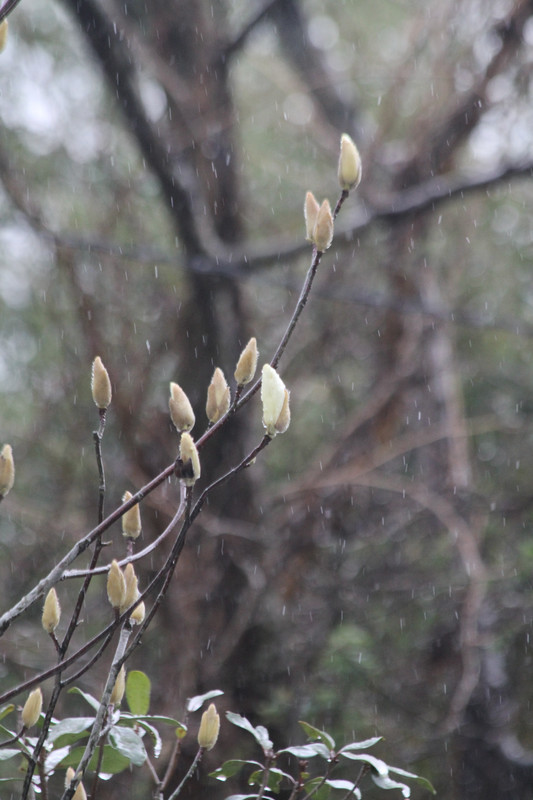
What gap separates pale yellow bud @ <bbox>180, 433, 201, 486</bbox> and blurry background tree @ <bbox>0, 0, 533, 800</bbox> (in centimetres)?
205

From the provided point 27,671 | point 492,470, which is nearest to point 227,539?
point 27,671

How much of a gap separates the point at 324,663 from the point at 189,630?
52 centimetres

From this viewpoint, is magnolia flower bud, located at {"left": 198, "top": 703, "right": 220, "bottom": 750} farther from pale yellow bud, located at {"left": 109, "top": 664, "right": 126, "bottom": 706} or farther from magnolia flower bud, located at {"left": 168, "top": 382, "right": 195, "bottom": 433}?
magnolia flower bud, located at {"left": 168, "top": 382, "right": 195, "bottom": 433}

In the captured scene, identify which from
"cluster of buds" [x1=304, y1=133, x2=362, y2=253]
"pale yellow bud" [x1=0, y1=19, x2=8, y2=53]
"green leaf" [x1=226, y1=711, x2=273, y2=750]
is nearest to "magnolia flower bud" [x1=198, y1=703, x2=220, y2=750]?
"green leaf" [x1=226, y1=711, x2=273, y2=750]

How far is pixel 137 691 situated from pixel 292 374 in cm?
283

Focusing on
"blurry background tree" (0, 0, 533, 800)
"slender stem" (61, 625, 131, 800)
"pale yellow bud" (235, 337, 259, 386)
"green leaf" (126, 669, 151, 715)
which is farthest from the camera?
"blurry background tree" (0, 0, 533, 800)

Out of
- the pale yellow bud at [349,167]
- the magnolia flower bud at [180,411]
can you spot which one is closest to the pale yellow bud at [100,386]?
the magnolia flower bud at [180,411]

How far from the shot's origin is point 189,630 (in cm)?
277

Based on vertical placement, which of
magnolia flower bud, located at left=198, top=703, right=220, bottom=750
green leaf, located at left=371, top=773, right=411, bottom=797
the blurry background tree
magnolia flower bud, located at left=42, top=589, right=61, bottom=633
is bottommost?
the blurry background tree

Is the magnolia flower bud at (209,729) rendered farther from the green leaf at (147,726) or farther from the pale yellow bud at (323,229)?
the pale yellow bud at (323,229)

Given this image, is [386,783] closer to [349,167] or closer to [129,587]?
[129,587]

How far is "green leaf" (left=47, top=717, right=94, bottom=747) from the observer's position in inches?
30.5

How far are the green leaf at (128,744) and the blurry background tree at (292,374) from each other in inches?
74.4

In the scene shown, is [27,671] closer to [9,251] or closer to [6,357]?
[6,357]
